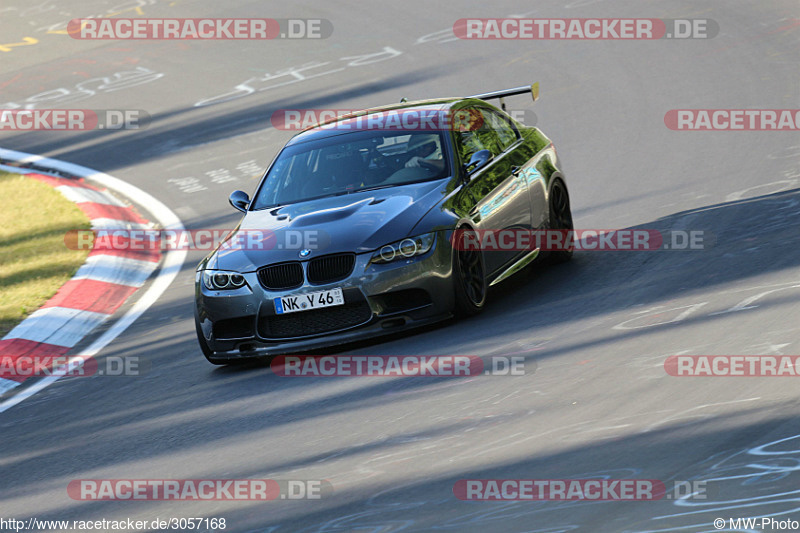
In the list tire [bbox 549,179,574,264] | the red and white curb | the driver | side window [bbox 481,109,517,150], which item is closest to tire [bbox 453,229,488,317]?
the driver

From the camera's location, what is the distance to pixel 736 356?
21.3ft

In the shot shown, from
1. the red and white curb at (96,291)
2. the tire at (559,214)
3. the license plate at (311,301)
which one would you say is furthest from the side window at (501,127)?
the red and white curb at (96,291)

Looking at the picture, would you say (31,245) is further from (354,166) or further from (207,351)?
(207,351)

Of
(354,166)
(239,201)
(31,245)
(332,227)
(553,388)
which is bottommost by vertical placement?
(31,245)

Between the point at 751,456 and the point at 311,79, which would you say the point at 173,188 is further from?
the point at 751,456

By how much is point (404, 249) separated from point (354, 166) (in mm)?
1355

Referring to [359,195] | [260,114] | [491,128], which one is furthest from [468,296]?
[260,114]

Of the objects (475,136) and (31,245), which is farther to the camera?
(31,245)

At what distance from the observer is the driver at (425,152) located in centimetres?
899

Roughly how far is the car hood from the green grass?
2800mm

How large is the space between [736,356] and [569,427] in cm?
122

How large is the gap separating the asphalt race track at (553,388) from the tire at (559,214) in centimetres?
13

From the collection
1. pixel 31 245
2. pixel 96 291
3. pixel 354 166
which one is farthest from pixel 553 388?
pixel 31 245

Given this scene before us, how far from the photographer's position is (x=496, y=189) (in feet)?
29.6
